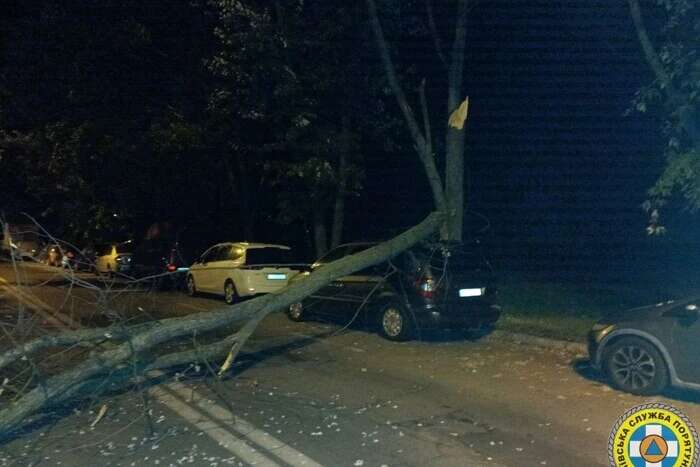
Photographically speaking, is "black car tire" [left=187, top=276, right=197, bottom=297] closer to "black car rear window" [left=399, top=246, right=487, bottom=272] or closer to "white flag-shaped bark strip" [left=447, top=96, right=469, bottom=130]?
"white flag-shaped bark strip" [left=447, top=96, right=469, bottom=130]

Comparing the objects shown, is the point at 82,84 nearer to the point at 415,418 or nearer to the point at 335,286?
the point at 335,286

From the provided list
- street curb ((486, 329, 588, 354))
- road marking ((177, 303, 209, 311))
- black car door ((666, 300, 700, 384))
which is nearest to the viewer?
black car door ((666, 300, 700, 384))

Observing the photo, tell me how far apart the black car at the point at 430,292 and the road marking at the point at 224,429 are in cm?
381

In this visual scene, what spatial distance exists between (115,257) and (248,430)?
22884 mm

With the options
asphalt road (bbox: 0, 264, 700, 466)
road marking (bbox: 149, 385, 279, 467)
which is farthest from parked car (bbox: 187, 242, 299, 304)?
road marking (bbox: 149, 385, 279, 467)

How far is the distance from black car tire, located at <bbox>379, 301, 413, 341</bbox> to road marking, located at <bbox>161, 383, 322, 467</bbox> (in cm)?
402

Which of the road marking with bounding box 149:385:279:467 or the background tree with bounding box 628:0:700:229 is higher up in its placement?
the background tree with bounding box 628:0:700:229

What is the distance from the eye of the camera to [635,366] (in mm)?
8562

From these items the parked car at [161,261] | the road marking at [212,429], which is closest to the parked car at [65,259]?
the road marking at [212,429]

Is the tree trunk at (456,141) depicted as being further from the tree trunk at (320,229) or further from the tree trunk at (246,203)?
the tree trunk at (246,203)

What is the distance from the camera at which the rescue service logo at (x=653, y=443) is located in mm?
5406

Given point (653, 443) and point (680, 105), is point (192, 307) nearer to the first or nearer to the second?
point (680, 105)

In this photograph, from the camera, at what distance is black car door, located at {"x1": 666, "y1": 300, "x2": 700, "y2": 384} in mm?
8039

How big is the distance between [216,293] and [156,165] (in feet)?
26.2
